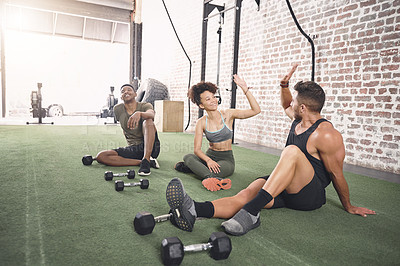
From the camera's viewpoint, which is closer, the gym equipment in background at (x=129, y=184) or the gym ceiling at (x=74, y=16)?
the gym equipment in background at (x=129, y=184)

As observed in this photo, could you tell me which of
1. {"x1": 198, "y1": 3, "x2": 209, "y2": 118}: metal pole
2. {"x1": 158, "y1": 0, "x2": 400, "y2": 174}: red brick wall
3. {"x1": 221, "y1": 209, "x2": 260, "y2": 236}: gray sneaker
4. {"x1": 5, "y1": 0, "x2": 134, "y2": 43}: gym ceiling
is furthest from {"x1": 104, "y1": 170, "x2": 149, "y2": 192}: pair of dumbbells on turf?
{"x1": 5, "y1": 0, "x2": 134, "y2": 43}: gym ceiling

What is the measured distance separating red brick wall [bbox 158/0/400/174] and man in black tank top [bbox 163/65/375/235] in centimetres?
187

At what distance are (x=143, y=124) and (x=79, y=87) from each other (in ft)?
34.6

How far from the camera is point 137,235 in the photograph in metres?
1.57

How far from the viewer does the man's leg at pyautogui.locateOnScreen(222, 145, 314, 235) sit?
5.28 ft

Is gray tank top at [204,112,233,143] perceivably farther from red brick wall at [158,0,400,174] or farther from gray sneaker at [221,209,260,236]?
red brick wall at [158,0,400,174]

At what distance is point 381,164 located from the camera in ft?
11.3

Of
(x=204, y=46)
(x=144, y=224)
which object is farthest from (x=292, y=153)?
(x=204, y=46)

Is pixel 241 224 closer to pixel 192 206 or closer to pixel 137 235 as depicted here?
pixel 192 206

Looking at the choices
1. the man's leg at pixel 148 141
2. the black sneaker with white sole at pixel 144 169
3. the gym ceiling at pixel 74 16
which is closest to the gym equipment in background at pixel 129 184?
the black sneaker with white sole at pixel 144 169

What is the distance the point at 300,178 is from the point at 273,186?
0.68ft

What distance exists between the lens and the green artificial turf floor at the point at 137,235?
4.51 feet

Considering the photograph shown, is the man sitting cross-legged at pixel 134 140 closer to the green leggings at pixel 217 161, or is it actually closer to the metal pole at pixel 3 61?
the green leggings at pixel 217 161

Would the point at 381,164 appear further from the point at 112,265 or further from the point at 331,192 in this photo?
the point at 112,265
